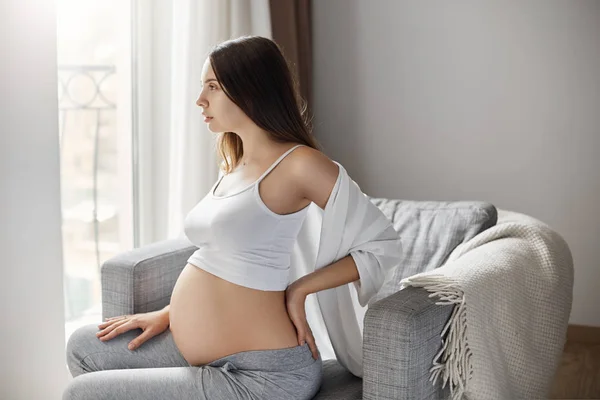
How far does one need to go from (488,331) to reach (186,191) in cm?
123

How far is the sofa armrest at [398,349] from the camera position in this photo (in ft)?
5.10

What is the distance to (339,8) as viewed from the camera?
134 inches

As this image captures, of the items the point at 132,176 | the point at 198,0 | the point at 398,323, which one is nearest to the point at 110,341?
the point at 398,323

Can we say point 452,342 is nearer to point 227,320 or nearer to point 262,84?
point 227,320

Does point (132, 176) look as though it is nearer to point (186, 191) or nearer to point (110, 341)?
point (186, 191)

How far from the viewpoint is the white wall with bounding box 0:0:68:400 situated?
2027 mm

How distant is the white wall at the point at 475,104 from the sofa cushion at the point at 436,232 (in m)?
0.99

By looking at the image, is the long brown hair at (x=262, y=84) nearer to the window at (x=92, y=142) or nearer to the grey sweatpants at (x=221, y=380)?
the grey sweatpants at (x=221, y=380)

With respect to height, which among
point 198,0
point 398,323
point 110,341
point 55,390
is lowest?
point 55,390

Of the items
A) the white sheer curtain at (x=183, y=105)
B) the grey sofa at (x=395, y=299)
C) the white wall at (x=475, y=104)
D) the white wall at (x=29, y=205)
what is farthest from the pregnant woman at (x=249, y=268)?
the white wall at (x=475, y=104)

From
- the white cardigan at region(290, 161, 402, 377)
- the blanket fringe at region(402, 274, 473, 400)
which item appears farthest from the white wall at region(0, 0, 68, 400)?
the blanket fringe at region(402, 274, 473, 400)

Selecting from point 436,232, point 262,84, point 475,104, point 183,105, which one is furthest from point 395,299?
point 475,104

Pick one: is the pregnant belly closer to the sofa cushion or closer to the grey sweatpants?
the grey sweatpants

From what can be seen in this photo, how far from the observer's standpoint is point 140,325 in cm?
183
